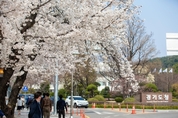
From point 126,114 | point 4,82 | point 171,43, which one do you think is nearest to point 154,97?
point 126,114

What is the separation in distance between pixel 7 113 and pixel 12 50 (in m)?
2.84

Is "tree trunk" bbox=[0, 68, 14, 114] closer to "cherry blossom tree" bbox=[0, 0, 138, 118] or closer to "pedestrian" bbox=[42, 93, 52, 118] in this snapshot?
"cherry blossom tree" bbox=[0, 0, 138, 118]

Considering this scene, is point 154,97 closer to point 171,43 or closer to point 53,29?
point 171,43

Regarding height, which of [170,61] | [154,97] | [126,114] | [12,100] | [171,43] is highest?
[170,61]

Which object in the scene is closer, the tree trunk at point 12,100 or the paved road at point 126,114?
the tree trunk at point 12,100

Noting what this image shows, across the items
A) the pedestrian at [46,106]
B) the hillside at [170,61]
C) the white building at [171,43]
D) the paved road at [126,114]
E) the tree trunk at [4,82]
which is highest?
the hillside at [170,61]

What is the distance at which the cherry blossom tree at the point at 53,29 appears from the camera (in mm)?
12253

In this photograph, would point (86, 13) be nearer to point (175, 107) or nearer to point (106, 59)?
point (106, 59)

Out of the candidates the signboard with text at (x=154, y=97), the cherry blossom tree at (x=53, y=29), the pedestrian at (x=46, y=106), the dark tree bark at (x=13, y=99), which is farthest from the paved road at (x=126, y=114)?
the cherry blossom tree at (x=53, y=29)

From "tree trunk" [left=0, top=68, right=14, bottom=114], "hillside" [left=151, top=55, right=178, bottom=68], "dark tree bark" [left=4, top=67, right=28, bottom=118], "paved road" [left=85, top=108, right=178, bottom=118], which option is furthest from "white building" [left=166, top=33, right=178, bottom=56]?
"hillside" [left=151, top=55, right=178, bottom=68]

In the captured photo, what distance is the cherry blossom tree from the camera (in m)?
12.3

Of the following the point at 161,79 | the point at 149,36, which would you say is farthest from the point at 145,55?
the point at 161,79

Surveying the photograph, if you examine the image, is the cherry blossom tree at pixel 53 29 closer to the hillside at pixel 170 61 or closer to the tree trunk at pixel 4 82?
the tree trunk at pixel 4 82

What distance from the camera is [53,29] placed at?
1244 cm
